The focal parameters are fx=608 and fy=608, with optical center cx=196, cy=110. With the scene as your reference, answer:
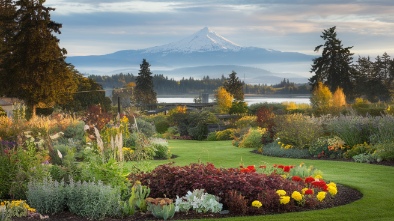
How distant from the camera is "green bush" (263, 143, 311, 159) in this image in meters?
18.1

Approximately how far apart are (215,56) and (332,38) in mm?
94384

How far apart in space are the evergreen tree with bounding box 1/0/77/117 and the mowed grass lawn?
56.6 ft

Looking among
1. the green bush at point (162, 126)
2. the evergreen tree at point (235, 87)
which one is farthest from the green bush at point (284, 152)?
the evergreen tree at point (235, 87)

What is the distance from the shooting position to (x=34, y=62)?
36188 millimetres

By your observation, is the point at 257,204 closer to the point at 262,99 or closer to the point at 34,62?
the point at 34,62

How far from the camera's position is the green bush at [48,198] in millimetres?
9195

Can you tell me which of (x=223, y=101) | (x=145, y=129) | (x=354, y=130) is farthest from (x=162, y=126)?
(x=354, y=130)

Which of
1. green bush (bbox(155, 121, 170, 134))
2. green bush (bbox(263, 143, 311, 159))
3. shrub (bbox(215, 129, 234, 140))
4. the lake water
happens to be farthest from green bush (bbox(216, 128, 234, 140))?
the lake water

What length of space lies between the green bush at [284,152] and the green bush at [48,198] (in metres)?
10.0

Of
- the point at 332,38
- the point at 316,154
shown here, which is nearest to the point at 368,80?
the point at 332,38

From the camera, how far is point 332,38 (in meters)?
60.2

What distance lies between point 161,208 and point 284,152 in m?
10.3

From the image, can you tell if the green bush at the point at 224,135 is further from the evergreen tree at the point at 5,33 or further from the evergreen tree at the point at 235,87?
the evergreen tree at the point at 235,87

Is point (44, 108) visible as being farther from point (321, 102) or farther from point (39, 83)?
point (321, 102)
